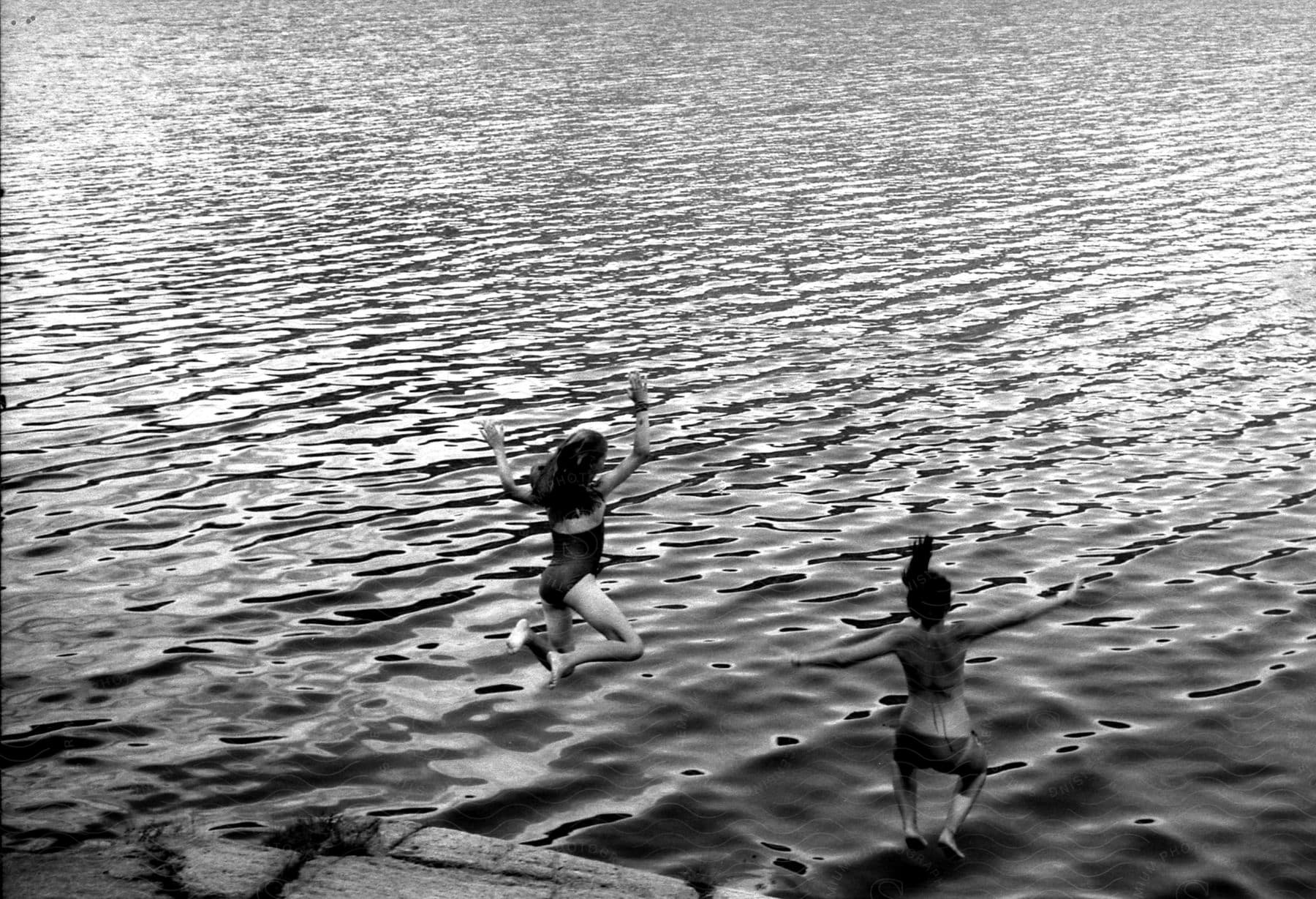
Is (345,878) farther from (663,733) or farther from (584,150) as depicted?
(584,150)

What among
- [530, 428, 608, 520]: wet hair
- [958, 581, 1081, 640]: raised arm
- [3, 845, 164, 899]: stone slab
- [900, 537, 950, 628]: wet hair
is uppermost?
[530, 428, 608, 520]: wet hair

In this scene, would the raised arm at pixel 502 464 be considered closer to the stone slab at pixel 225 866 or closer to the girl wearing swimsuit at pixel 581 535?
the girl wearing swimsuit at pixel 581 535

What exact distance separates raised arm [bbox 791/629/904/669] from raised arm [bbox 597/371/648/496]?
2.37 metres

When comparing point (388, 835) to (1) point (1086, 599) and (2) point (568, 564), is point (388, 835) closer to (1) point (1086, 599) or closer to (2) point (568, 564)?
(2) point (568, 564)

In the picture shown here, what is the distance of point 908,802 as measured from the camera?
953 cm

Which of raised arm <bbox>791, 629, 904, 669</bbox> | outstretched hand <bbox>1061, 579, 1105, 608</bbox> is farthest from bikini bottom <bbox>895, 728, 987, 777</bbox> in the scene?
outstretched hand <bbox>1061, 579, 1105, 608</bbox>

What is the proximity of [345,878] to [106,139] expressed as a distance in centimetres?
3818

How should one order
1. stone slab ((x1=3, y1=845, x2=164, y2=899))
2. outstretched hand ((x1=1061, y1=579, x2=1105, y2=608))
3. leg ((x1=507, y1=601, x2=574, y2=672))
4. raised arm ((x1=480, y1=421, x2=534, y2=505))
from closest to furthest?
1. stone slab ((x1=3, y1=845, x2=164, y2=899))
2. raised arm ((x1=480, y1=421, x2=534, y2=505))
3. leg ((x1=507, y1=601, x2=574, y2=672))
4. outstretched hand ((x1=1061, y1=579, x2=1105, y2=608))

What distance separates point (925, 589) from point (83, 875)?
16.9 feet

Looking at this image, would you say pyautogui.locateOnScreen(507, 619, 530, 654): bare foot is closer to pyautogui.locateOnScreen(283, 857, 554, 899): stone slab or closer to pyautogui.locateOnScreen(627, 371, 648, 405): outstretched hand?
pyautogui.locateOnScreen(627, 371, 648, 405): outstretched hand

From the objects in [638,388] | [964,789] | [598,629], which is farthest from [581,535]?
[964,789]

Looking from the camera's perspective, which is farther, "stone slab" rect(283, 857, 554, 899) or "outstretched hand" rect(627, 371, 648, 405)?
"outstretched hand" rect(627, 371, 648, 405)

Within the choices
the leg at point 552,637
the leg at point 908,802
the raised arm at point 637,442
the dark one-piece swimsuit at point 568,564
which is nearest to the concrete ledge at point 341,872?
the leg at point 908,802

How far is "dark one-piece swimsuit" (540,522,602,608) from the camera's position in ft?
36.1
